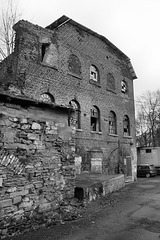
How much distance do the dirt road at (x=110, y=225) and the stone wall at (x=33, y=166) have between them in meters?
0.61

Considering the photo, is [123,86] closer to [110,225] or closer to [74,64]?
[74,64]

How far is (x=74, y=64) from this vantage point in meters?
14.5

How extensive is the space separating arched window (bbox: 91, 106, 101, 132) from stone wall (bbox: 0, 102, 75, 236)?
847 centimetres

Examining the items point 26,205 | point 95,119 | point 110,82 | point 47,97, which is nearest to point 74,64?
point 47,97

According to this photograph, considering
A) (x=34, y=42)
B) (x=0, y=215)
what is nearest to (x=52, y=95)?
(x=34, y=42)

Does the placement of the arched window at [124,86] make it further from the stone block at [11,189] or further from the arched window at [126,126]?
the stone block at [11,189]

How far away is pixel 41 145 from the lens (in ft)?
20.3

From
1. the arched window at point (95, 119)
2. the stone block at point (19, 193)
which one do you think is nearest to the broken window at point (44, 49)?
the arched window at point (95, 119)

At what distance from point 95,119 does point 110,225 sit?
10.4 metres

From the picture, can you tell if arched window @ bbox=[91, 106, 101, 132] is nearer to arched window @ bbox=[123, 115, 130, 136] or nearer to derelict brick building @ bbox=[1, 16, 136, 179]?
derelict brick building @ bbox=[1, 16, 136, 179]

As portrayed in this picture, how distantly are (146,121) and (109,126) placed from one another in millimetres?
20216

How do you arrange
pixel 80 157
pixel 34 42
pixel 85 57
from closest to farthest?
pixel 34 42 < pixel 80 157 < pixel 85 57

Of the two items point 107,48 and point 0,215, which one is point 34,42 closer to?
point 107,48

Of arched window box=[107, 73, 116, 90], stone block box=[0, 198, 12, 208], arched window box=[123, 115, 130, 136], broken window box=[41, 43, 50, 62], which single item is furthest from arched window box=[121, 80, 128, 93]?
stone block box=[0, 198, 12, 208]
